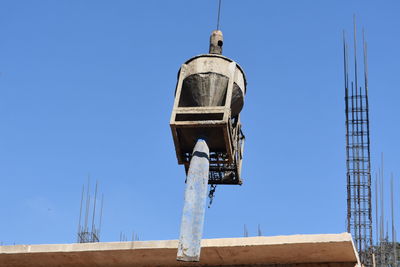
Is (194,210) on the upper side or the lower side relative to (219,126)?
lower

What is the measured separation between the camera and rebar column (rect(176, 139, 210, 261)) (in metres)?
9.48

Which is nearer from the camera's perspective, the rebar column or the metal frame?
the rebar column

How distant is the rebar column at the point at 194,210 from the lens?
948 centimetres

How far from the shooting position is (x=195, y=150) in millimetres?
10555

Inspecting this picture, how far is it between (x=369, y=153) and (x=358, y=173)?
104cm

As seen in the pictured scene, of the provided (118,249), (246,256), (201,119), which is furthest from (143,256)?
(201,119)

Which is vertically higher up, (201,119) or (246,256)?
(201,119)

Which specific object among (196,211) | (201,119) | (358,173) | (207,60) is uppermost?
(358,173)

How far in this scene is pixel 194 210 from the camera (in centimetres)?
977

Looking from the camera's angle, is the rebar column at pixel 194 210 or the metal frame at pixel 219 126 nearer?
the rebar column at pixel 194 210

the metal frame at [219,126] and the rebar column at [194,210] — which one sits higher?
the metal frame at [219,126]

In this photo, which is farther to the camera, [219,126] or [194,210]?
[219,126]

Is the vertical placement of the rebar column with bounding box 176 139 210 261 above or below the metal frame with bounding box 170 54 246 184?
below

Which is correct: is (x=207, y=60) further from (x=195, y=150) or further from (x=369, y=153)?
(x=369, y=153)
